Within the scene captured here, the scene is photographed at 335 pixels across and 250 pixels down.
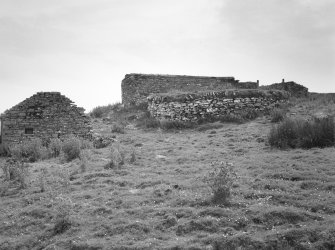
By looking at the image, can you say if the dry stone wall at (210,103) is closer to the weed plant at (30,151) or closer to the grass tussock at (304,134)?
the grass tussock at (304,134)

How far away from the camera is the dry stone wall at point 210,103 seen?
21953 millimetres

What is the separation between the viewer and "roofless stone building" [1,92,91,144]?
19.4m

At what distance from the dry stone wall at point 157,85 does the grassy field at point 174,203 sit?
11326 millimetres

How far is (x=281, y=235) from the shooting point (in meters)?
8.81

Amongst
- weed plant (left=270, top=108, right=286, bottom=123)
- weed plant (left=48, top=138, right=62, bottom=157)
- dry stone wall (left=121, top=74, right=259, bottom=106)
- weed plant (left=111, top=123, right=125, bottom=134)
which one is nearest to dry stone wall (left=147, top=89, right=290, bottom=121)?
weed plant (left=270, top=108, right=286, bottom=123)

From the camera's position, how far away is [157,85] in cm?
2781

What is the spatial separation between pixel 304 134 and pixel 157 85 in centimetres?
1382

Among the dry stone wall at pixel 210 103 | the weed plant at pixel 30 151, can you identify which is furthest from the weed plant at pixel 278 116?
the weed plant at pixel 30 151

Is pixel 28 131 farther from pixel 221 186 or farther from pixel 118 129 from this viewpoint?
pixel 221 186

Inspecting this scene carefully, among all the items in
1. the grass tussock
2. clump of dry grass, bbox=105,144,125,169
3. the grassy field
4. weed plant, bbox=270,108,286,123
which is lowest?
the grassy field

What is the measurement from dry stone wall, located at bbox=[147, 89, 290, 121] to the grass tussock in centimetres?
579

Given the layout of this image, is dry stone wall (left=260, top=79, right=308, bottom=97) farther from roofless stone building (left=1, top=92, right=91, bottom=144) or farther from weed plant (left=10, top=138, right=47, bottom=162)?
weed plant (left=10, top=138, right=47, bottom=162)

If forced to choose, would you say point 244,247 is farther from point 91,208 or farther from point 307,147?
point 307,147

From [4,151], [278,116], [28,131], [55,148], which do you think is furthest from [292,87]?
[4,151]
